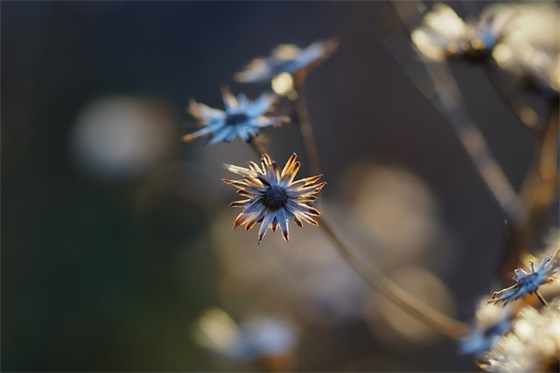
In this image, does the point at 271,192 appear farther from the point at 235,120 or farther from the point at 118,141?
the point at 118,141

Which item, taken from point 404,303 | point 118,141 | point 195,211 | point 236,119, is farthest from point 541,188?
point 118,141

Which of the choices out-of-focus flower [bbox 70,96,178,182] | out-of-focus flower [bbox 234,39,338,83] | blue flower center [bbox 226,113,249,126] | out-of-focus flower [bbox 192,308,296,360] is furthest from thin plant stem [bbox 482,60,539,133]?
out-of-focus flower [bbox 70,96,178,182]

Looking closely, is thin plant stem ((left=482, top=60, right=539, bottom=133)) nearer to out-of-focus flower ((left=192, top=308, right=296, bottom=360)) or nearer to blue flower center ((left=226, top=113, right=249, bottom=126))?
blue flower center ((left=226, top=113, right=249, bottom=126))

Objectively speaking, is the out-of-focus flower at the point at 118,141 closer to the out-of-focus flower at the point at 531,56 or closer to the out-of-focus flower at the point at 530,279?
the out-of-focus flower at the point at 531,56

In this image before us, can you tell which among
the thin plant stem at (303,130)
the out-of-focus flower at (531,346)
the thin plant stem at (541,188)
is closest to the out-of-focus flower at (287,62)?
the thin plant stem at (303,130)

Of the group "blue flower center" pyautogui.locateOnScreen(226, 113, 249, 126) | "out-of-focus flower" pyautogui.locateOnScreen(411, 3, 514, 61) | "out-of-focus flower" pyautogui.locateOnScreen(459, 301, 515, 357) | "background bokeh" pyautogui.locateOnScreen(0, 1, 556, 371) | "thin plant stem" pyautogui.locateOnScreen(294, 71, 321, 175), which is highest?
"background bokeh" pyautogui.locateOnScreen(0, 1, 556, 371)
